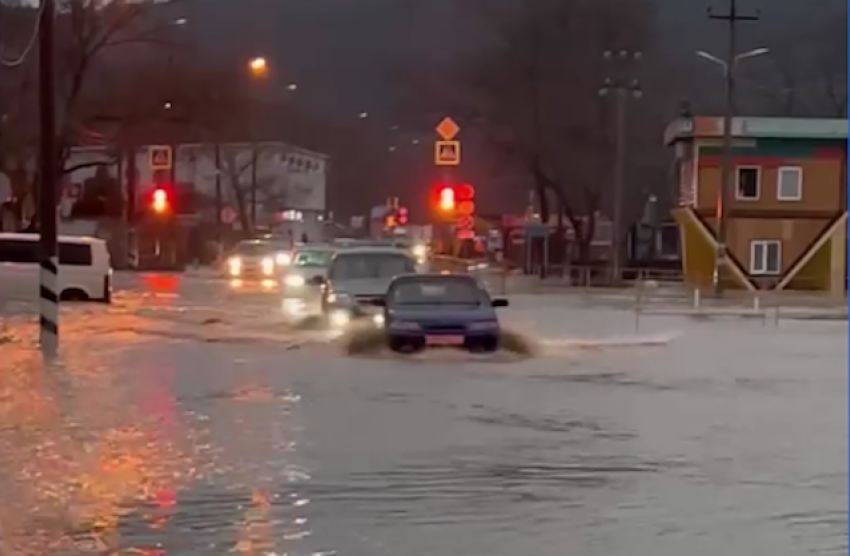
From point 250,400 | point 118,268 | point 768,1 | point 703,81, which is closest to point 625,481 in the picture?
point 250,400

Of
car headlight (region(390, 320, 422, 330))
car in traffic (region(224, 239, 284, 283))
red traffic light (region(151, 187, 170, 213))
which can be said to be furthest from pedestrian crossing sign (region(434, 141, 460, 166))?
red traffic light (region(151, 187, 170, 213))

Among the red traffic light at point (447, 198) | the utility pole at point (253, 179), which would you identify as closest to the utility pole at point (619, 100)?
the red traffic light at point (447, 198)

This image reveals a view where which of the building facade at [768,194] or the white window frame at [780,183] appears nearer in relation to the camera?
the building facade at [768,194]

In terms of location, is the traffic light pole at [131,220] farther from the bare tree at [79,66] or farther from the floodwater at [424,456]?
the floodwater at [424,456]

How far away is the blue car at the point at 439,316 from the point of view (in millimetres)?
24750

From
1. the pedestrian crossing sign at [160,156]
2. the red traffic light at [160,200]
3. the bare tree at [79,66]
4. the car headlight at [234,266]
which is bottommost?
the car headlight at [234,266]

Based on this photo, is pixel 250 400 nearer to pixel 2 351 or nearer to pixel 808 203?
pixel 2 351

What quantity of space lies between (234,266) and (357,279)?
120 ft

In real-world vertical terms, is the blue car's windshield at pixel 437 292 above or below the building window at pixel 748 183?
below

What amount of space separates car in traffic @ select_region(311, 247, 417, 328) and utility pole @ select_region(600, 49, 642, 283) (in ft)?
96.0

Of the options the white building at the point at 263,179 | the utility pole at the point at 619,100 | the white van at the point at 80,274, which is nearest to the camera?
the white van at the point at 80,274

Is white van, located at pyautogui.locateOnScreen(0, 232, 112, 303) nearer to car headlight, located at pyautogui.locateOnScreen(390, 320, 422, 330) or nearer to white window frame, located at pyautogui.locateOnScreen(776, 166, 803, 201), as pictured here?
car headlight, located at pyautogui.locateOnScreen(390, 320, 422, 330)

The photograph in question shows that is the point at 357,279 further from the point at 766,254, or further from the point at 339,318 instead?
the point at 766,254

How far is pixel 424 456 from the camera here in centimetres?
1422
